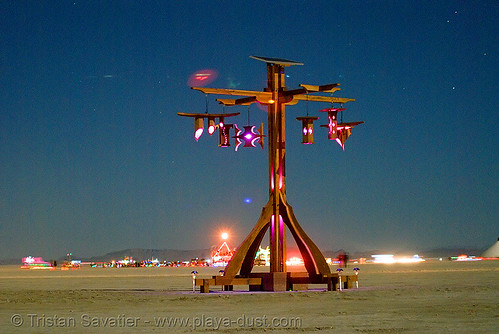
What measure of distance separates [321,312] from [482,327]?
4497 mm

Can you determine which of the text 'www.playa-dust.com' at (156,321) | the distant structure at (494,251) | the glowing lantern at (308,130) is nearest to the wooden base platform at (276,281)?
the glowing lantern at (308,130)

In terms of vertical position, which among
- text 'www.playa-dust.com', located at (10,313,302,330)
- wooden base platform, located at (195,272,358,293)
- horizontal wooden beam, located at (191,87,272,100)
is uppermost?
horizontal wooden beam, located at (191,87,272,100)

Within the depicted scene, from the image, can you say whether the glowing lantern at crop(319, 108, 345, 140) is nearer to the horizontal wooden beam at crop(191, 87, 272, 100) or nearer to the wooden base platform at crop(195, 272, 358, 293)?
the horizontal wooden beam at crop(191, 87, 272, 100)

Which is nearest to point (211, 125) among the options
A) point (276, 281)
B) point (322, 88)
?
point (322, 88)

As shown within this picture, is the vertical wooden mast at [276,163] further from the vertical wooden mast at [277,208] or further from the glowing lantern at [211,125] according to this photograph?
the glowing lantern at [211,125]

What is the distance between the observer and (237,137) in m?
28.9

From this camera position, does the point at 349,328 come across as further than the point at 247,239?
No

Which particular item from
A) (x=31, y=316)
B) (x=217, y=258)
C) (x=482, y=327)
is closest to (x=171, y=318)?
(x=31, y=316)

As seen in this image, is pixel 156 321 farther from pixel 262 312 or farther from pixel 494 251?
pixel 494 251

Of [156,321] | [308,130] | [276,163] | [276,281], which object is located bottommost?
[156,321]

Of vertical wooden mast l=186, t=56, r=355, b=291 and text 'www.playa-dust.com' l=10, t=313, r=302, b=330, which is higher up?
vertical wooden mast l=186, t=56, r=355, b=291

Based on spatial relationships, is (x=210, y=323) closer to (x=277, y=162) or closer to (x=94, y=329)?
(x=94, y=329)

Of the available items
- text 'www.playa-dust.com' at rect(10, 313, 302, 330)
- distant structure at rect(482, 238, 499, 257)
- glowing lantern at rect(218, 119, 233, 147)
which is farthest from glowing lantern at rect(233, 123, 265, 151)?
distant structure at rect(482, 238, 499, 257)

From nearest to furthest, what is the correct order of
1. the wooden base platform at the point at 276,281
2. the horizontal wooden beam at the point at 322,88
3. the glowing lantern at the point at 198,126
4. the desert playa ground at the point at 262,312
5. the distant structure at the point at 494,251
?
the desert playa ground at the point at 262,312 < the wooden base platform at the point at 276,281 < the horizontal wooden beam at the point at 322,88 < the glowing lantern at the point at 198,126 < the distant structure at the point at 494,251
